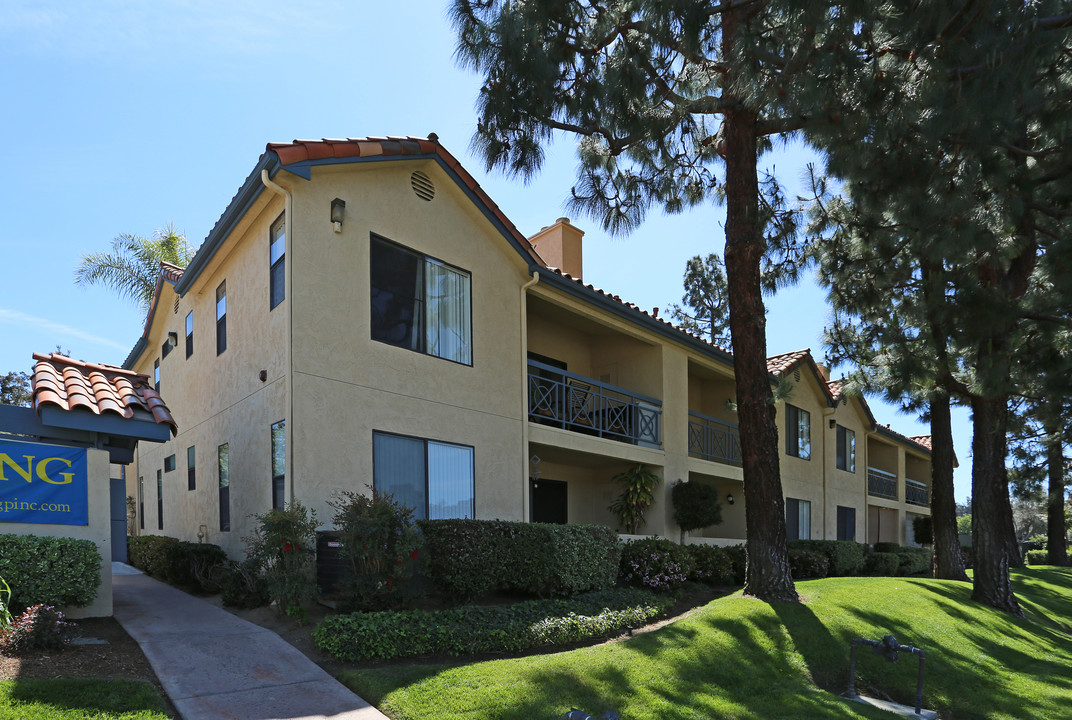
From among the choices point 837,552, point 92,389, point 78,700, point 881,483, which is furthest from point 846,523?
point 78,700

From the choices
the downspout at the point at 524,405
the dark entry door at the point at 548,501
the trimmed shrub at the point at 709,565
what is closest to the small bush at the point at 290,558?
the downspout at the point at 524,405

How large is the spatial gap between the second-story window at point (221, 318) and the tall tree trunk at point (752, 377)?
8.97 meters

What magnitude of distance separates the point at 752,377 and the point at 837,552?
1046cm

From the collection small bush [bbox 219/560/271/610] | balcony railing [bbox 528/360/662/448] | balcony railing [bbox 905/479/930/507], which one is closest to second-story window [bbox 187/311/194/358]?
small bush [bbox 219/560/271/610]

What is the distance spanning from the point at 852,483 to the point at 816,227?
52.2 ft

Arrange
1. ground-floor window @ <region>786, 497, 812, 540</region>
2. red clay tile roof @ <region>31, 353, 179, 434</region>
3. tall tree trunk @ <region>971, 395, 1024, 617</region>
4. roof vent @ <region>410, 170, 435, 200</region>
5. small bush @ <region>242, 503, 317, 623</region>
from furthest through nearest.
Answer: ground-floor window @ <region>786, 497, 812, 540</region> < tall tree trunk @ <region>971, 395, 1024, 617</region> < roof vent @ <region>410, 170, 435, 200</region> < red clay tile roof @ <region>31, 353, 179, 434</region> < small bush @ <region>242, 503, 317, 623</region>

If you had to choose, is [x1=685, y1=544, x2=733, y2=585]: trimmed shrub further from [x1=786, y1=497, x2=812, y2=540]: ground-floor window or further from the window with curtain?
[x1=786, y1=497, x2=812, y2=540]: ground-floor window

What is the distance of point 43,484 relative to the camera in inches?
372

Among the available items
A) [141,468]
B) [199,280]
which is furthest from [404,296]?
[141,468]

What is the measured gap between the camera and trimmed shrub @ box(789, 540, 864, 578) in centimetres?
2020

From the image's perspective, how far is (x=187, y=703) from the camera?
6.80 metres

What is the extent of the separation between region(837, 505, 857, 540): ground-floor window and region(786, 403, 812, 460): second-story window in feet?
11.2

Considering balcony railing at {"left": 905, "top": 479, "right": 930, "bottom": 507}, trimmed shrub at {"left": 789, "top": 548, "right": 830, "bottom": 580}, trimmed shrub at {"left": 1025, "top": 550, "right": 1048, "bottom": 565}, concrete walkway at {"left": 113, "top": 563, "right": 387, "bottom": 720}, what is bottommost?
trimmed shrub at {"left": 1025, "top": 550, "right": 1048, "bottom": 565}

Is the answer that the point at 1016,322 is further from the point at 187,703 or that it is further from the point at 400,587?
the point at 187,703
